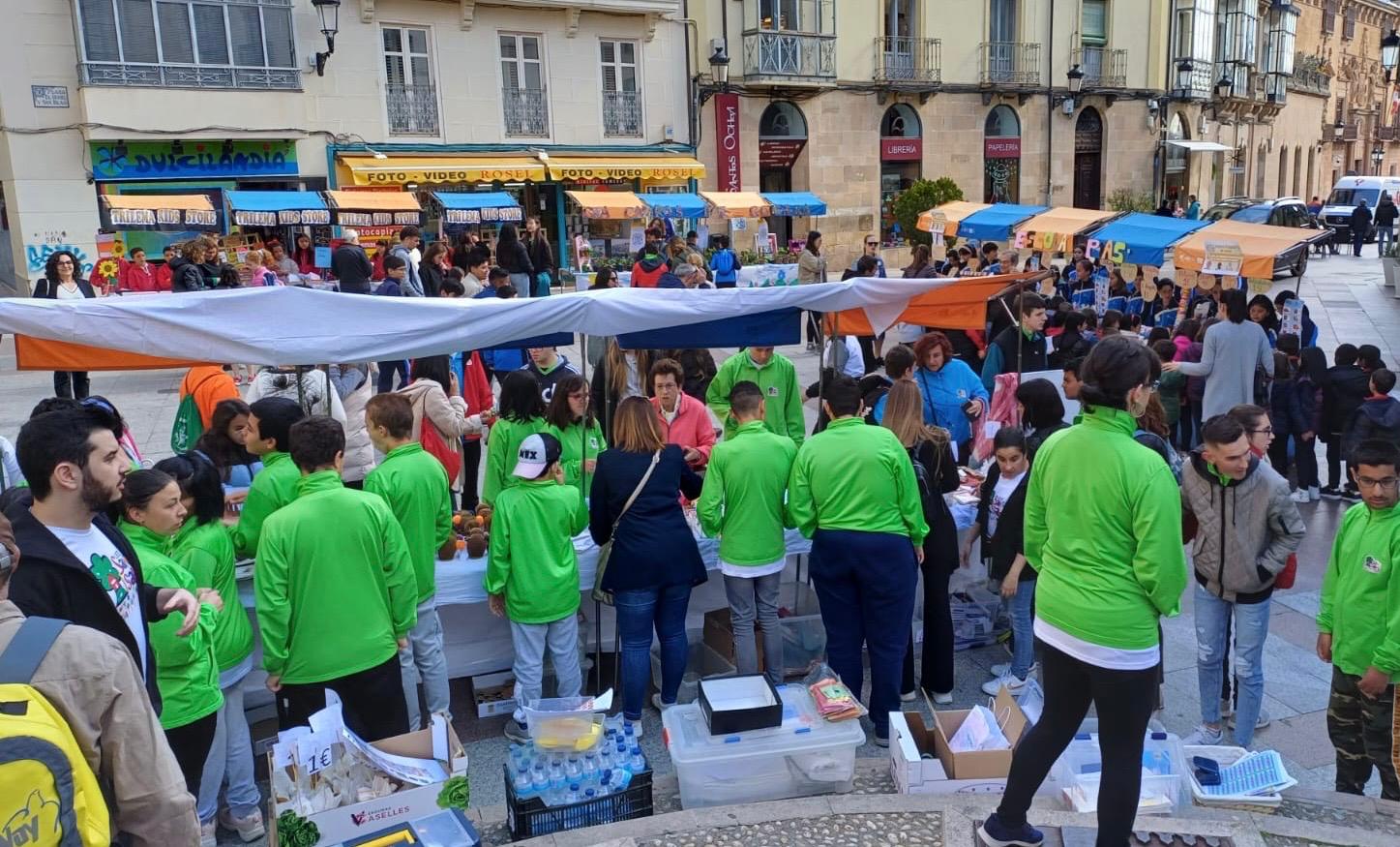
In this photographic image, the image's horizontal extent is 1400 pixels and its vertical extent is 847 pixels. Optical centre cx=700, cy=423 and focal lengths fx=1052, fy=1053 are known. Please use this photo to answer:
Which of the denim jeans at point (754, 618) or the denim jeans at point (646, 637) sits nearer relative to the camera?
the denim jeans at point (646, 637)

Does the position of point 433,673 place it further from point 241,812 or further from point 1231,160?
point 1231,160

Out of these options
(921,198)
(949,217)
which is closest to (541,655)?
(949,217)

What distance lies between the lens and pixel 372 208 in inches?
792

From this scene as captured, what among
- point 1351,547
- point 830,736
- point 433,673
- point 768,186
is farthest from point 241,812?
point 768,186

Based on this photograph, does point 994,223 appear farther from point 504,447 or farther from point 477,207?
point 504,447

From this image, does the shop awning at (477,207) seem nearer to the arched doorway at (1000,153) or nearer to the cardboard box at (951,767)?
the arched doorway at (1000,153)

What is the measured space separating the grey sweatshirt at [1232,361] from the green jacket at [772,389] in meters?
3.67

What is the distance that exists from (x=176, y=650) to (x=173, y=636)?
6 centimetres

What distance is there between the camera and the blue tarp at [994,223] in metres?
15.5

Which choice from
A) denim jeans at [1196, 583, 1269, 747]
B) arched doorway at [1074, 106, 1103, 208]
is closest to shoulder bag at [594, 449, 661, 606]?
denim jeans at [1196, 583, 1269, 747]

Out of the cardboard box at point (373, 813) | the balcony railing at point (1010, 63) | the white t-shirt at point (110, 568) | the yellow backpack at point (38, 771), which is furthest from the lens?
the balcony railing at point (1010, 63)

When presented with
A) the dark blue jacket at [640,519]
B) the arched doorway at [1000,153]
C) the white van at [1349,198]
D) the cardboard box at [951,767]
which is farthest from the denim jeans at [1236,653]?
the white van at [1349,198]

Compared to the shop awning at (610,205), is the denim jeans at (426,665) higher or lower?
lower

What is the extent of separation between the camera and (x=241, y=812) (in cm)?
441
